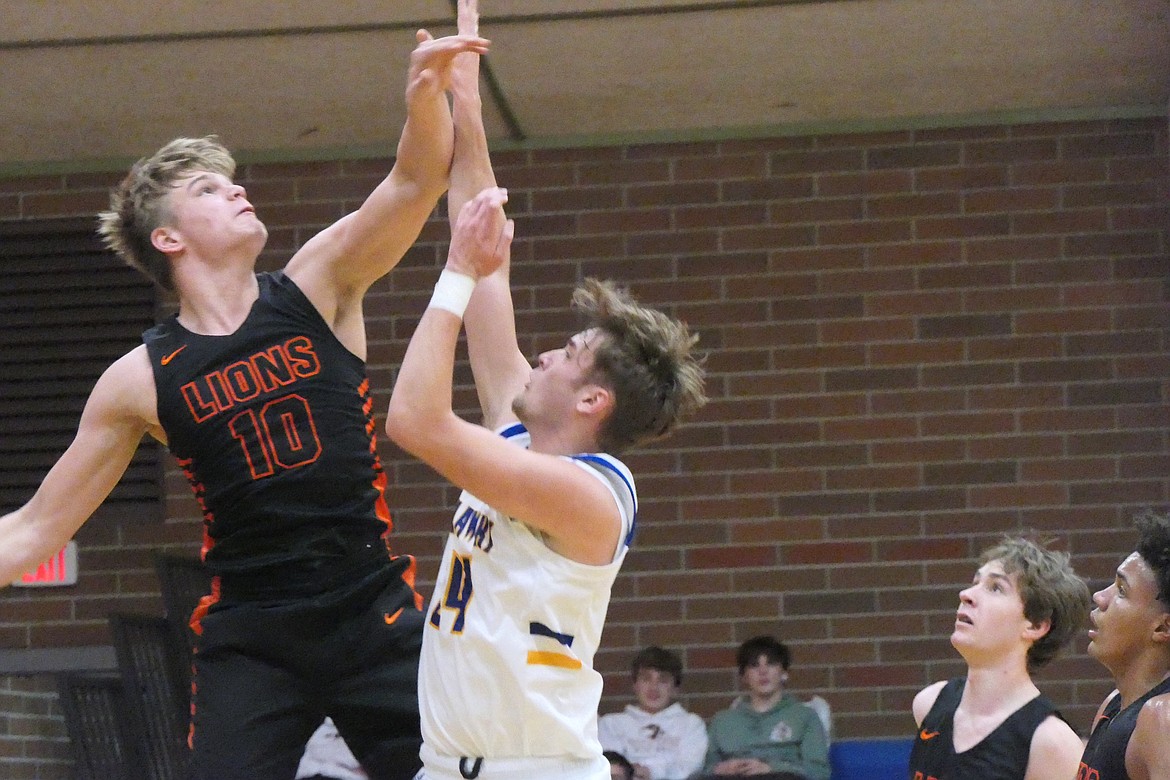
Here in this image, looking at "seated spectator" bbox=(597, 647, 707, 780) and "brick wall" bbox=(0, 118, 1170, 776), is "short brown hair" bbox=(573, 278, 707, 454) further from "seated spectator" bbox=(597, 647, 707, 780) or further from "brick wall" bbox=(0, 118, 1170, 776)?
"brick wall" bbox=(0, 118, 1170, 776)

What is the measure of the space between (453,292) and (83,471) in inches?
41.2

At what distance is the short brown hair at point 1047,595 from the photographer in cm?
377

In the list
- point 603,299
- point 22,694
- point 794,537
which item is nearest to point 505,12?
point 794,537

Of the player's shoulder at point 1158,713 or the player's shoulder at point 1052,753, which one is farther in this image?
the player's shoulder at point 1052,753

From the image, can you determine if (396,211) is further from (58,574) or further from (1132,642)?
(58,574)

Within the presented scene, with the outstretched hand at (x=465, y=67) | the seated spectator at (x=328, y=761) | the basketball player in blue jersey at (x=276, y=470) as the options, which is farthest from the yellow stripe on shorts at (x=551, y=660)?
the seated spectator at (x=328, y=761)

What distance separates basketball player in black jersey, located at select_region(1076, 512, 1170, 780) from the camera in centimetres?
295

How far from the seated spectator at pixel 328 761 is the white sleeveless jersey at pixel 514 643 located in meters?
3.30

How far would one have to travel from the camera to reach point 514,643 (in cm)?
248

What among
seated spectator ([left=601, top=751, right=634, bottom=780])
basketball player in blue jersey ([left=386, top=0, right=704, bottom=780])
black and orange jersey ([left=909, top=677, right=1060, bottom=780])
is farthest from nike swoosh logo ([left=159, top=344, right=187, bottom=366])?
seated spectator ([left=601, top=751, right=634, bottom=780])

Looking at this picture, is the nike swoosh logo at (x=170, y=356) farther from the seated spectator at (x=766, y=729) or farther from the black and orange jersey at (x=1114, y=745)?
the seated spectator at (x=766, y=729)

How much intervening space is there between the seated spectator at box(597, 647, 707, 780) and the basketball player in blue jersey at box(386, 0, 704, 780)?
11.1 ft

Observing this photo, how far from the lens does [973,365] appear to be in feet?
21.2

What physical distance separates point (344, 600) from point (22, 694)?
14.9ft
